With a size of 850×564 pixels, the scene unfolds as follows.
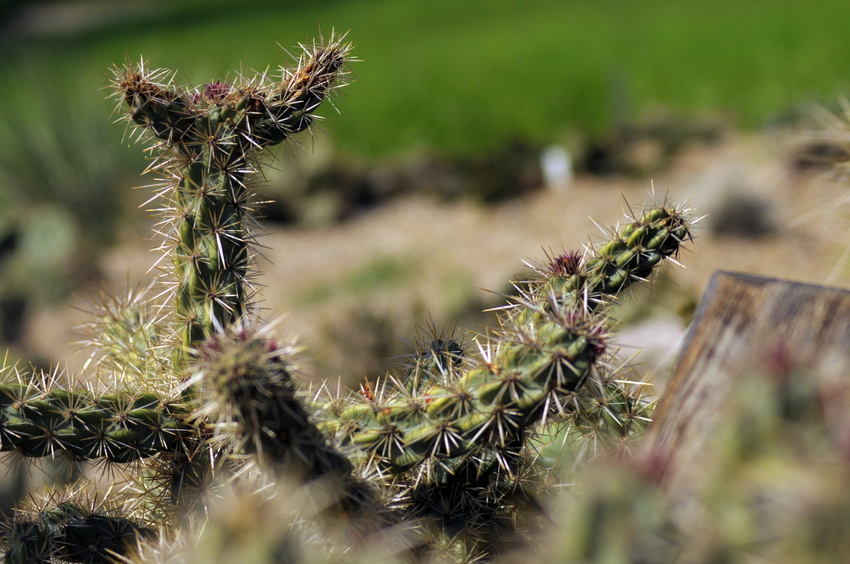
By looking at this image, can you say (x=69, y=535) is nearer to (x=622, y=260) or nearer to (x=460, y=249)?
(x=622, y=260)

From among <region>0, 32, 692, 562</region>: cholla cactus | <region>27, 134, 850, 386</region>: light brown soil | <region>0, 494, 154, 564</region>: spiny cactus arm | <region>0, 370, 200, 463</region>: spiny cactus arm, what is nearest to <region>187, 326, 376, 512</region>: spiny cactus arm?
<region>0, 32, 692, 562</region>: cholla cactus

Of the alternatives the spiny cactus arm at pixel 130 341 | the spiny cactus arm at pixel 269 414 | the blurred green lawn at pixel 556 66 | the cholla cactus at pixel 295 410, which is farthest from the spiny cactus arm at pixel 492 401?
the blurred green lawn at pixel 556 66

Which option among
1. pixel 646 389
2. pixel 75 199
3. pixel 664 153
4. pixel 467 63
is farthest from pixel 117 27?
pixel 646 389

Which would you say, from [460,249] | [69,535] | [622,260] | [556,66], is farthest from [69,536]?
[556,66]

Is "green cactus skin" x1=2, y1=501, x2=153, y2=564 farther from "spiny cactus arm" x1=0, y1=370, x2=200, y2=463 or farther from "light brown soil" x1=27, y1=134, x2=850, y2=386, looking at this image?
"light brown soil" x1=27, y1=134, x2=850, y2=386

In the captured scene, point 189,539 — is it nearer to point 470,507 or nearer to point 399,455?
point 399,455

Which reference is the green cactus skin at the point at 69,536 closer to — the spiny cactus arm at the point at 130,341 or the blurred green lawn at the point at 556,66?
the spiny cactus arm at the point at 130,341
